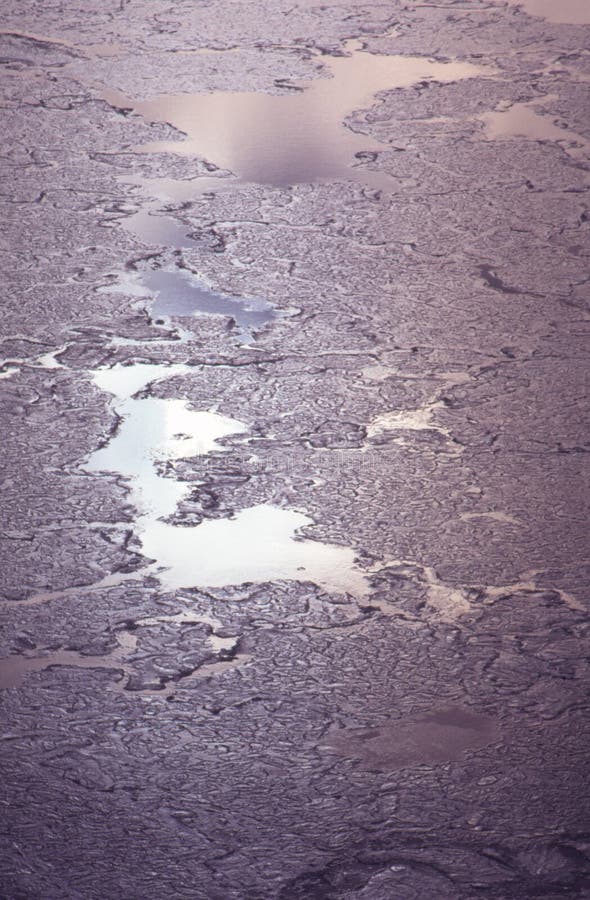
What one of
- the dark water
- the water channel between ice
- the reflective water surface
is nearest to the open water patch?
the dark water

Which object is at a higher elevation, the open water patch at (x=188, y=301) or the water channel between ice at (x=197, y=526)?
the open water patch at (x=188, y=301)

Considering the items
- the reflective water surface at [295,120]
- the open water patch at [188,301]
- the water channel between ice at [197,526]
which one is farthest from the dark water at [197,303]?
the reflective water surface at [295,120]

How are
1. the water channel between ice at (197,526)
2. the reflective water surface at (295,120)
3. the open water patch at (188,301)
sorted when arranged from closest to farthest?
the water channel between ice at (197,526) < the open water patch at (188,301) < the reflective water surface at (295,120)

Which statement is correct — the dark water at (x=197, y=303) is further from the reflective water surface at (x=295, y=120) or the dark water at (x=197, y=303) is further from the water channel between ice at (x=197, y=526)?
the reflective water surface at (x=295, y=120)

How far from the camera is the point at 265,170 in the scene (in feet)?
19.1

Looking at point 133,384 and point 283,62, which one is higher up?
point 283,62

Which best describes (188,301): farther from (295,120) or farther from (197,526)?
(295,120)

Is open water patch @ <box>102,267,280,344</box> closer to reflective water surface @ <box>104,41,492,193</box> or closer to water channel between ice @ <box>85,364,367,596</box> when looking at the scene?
water channel between ice @ <box>85,364,367,596</box>

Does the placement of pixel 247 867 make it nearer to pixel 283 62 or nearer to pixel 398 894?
pixel 398 894

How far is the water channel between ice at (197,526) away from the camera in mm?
3021

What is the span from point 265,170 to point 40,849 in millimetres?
4154

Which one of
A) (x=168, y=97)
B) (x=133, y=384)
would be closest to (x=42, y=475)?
(x=133, y=384)

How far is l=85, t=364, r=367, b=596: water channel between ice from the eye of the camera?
3.02 m

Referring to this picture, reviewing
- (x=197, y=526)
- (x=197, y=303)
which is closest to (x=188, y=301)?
(x=197, y=303)
